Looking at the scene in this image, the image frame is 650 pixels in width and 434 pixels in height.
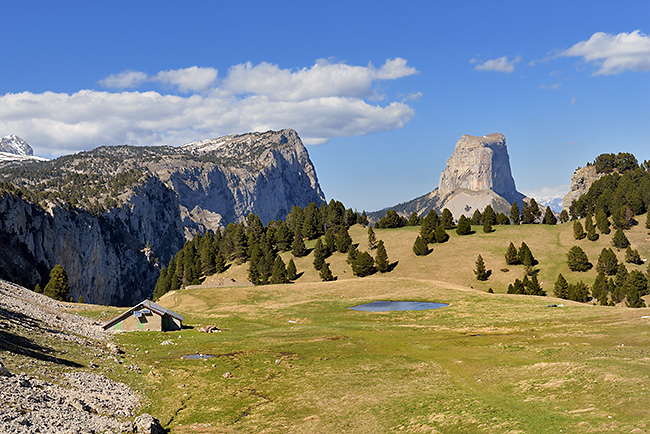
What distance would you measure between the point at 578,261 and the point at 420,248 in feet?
139

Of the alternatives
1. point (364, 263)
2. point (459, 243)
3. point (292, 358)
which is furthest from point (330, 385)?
point (459, 243)

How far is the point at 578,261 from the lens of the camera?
125062 mm

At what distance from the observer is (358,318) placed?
79250 mm

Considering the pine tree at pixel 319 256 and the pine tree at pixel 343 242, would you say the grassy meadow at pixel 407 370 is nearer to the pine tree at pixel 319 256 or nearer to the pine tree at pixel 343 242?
the pine tree at pixel 319 256

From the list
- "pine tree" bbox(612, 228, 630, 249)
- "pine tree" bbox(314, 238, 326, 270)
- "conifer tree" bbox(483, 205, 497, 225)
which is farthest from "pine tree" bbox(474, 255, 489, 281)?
"pine tree" bbox(314, 238, 326, 270)

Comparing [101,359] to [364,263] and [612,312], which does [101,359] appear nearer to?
[612,312]

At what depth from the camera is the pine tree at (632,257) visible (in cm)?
12475

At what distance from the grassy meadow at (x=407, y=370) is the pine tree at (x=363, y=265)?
4577cm

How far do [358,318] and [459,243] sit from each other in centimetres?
Result: 8287

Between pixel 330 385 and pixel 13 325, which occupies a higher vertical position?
pixel 13 325

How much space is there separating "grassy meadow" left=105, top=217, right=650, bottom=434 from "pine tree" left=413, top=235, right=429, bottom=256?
2146 inches

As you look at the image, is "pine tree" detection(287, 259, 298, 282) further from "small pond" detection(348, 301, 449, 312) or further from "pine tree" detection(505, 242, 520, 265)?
"pine tree" detection(505, 242, 520, 265)

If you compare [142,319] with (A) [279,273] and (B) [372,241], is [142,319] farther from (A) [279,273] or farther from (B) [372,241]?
(B) [372,241]

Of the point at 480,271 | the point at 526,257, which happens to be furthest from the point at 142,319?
the point at 526,257
